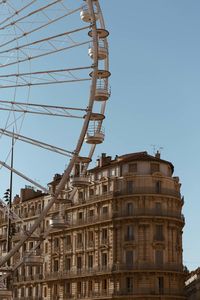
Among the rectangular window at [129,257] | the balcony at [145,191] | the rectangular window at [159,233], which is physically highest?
the balcony at [145,191]

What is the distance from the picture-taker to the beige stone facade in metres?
80.0

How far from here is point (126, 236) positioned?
81375mm

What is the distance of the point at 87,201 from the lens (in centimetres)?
8756

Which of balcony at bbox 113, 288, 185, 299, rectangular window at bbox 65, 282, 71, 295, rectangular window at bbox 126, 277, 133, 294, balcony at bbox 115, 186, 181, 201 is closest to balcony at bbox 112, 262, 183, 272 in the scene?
rectangular window at bbox 126, 277, 133, 294

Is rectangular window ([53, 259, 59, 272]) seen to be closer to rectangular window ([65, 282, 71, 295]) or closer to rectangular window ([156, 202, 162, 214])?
rectangular window ([65, 282, 71, 295])

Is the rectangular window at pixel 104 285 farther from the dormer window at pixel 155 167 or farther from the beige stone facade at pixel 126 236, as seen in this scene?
the dormer window at pixel 155 167

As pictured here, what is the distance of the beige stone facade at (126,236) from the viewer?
3150 inches

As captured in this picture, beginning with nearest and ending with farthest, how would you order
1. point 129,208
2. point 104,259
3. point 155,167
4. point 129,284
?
point 129,284
point 129,208
point 104,259
point 155,167

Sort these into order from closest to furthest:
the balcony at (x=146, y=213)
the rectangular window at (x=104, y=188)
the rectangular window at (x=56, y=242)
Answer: the balcony at (x=146, y=213) < the rectangular window at (x=104, y=188) < the rectangular window at (x=56, y=242)

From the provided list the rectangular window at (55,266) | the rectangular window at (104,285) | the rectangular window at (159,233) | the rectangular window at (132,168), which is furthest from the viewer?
the rectangular window at (55,266)

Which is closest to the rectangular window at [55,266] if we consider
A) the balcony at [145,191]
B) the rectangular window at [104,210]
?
the rectangular window at [104,210]

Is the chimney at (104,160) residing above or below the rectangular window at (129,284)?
above

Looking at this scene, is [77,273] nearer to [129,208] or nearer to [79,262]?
[79,262]

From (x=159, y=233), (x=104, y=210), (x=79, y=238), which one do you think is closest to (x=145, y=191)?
(x=159, y=233)
